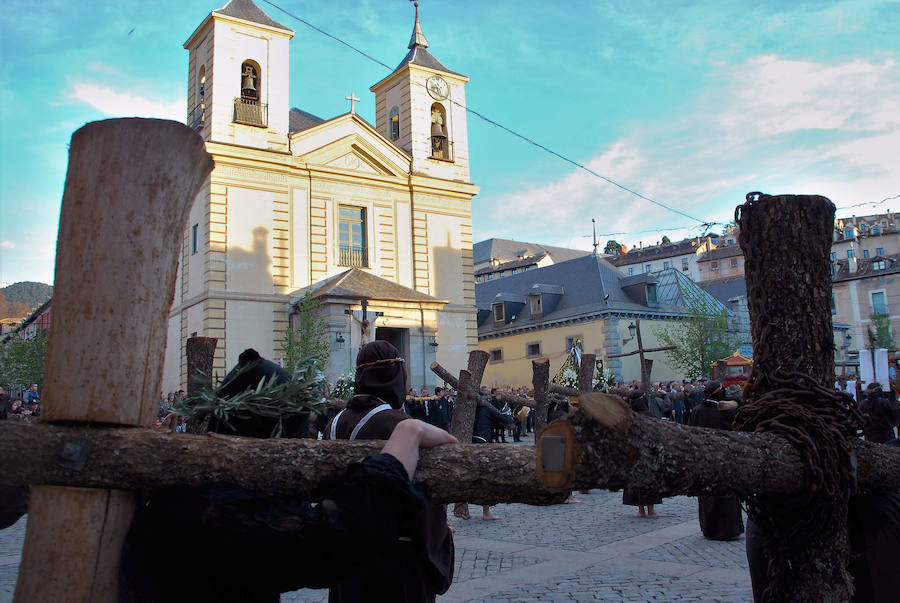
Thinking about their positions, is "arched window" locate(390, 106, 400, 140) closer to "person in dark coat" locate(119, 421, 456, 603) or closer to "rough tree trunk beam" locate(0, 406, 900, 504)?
"rough tree trunk beam" locate(0, 406, 900, 504)

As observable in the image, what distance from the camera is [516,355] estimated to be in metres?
49.0

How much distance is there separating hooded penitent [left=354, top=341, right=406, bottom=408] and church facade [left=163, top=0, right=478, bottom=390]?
21.8 meters

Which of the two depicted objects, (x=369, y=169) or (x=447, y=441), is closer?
(x=447, y=441)

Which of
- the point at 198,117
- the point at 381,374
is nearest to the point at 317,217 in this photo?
the point at 198,117

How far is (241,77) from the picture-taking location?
29.1 m

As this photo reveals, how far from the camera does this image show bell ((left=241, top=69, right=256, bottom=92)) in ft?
95.0

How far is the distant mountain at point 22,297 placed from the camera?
301 feet

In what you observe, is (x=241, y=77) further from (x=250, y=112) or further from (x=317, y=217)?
(x=317, y=217)

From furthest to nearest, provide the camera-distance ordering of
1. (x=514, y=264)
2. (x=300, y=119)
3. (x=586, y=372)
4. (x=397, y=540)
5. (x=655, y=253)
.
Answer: (x=655, y=253)
(x=514, y=264)
(x=300, y=119)
(x=586, y=372)
(x=397, y=540)

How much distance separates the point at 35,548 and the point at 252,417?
887 mm

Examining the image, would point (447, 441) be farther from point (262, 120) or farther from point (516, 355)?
point (516, 355)

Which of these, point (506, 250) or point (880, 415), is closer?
point (880, 415)

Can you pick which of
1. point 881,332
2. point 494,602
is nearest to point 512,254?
point 881,332

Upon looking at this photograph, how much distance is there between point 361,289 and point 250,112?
7.98 m
